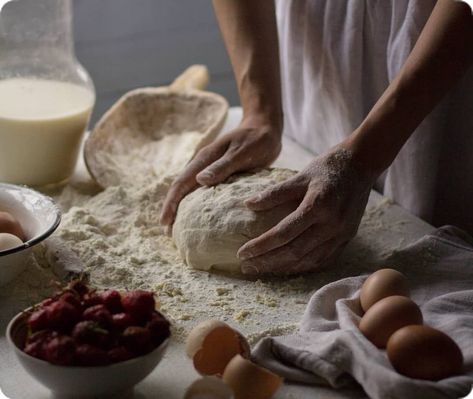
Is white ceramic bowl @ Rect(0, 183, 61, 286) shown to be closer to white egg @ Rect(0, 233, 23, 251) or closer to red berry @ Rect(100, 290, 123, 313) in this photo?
white egg @ Rect(0, 233, 23, 251)

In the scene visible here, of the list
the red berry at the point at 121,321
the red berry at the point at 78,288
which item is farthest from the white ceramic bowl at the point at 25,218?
the red berry at the point at 121,321

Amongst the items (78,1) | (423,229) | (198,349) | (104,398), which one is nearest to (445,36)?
(423,229)

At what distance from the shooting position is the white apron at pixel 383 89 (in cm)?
171

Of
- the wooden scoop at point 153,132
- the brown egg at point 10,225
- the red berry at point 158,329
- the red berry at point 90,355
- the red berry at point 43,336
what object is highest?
the red berry at point 43,336

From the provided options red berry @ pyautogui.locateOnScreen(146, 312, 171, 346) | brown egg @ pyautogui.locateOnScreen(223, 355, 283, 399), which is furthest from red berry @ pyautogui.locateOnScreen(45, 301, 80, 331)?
brown egg @ pyautogui.locateOnScreen(223, 355, 283, 399)

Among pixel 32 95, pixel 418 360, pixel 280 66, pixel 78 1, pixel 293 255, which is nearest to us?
pixel 418 360

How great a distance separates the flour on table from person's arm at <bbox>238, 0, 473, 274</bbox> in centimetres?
6

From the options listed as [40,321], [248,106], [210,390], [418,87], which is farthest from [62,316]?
[248,106]

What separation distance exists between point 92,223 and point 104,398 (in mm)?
610

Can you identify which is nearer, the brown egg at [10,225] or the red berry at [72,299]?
the red berry at [72,299]

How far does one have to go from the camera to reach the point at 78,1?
10.7 ft

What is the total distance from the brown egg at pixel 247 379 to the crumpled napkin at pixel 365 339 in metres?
0.09

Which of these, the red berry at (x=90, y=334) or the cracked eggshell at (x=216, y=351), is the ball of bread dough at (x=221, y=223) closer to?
→ the cracked eggshell at (x=216, y=351)

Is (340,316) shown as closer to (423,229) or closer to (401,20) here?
(423,229)
